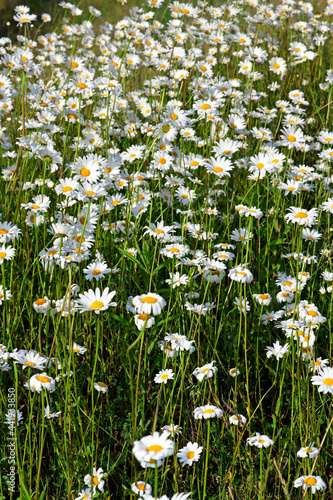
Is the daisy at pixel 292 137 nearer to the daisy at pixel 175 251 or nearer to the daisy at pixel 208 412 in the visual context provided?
the daisy at pixel 175 251

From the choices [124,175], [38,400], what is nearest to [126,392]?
[38,400]

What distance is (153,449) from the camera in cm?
90

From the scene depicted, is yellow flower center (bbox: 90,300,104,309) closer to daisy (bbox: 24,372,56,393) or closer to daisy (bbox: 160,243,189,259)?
daisy (bbox: 24,372,56,393)

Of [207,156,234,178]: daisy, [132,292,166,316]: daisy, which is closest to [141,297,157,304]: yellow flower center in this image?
[132,292,166,316]: daisy

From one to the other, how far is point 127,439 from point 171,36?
4012mm

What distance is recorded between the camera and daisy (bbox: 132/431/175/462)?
0.85 metres

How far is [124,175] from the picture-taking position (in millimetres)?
2521

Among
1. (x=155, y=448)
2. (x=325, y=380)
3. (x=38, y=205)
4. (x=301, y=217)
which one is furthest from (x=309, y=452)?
(x=38, y=205)

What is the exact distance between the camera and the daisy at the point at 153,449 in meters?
0.85

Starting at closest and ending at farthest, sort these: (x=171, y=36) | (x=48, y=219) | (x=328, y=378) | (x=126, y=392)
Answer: (x=328, y=378)
(x=126, y=392)
(x=48, y=219)
(x=171, y=36)

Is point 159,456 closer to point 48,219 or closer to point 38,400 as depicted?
point 38,400

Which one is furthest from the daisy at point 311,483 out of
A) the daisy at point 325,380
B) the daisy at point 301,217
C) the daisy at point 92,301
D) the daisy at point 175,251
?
the daisy at point 301,217

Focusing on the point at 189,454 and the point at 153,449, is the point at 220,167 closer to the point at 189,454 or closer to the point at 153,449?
the point at 189,454

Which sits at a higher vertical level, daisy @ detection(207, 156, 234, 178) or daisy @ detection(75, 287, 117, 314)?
daisy @ detection(207, 156, 234, 178)
